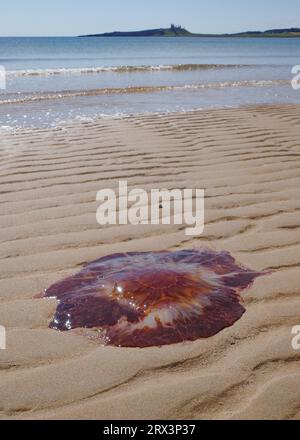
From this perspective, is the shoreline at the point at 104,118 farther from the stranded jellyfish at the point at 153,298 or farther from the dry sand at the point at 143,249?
the stranded jellyfish at the point at 153,298

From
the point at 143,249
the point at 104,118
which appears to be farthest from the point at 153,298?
the point at 104,118

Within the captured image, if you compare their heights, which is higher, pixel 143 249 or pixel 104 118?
pixel 104 118

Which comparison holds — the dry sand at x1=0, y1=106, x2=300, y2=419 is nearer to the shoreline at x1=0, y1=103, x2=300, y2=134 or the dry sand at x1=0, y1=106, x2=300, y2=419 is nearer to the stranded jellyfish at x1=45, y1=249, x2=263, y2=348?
the stranded jellyfish at x1=45, y1=249, x2=263, y2=348

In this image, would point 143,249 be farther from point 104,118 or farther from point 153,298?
point 104,118

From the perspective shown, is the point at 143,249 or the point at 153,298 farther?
the point at 143,249

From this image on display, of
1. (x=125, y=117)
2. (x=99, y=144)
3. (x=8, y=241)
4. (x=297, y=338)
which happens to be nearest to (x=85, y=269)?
(x=8, y=241)

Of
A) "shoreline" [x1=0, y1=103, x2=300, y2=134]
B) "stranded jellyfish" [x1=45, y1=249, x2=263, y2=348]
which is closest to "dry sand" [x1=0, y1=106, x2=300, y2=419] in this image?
"stranded jellyfish" [x1=45, y1=249, x2=263, y2=348]
